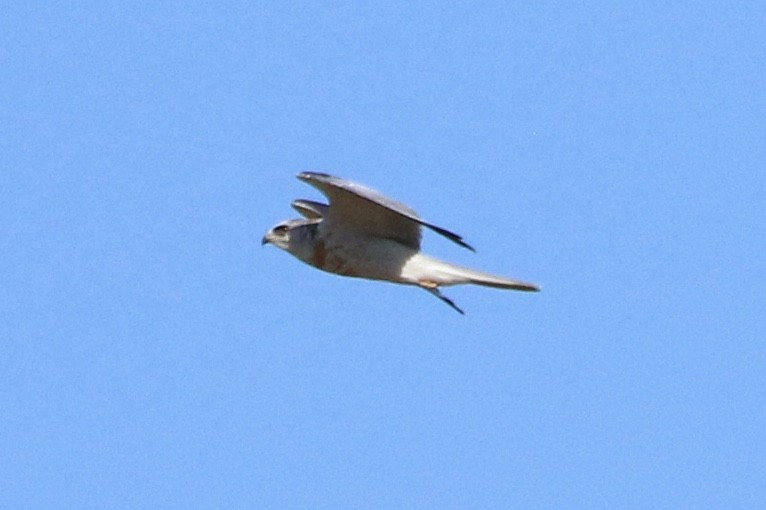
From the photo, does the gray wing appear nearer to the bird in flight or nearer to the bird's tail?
the bird in flight

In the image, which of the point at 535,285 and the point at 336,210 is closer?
the point at 535,285

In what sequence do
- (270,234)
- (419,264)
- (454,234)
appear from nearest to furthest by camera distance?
(454,234) → (419,264) → (270,234)

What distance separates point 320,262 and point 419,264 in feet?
3.91

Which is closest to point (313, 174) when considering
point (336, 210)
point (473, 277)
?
point (336, 210)

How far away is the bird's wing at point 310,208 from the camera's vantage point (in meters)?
17.3

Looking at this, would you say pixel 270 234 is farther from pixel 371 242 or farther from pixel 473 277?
pixel 473 277

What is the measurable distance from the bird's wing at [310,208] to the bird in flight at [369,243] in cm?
3

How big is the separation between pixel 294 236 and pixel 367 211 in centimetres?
133

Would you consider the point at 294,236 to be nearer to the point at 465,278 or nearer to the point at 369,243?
the point at 369,243

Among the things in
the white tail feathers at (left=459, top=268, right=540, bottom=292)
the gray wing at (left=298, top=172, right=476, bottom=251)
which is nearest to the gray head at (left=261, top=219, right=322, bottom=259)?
the gray wing at (left=298, top=172, right=476, bottom=251)

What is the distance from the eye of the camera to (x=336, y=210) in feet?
54.2

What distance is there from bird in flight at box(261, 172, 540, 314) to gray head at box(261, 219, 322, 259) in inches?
0.4

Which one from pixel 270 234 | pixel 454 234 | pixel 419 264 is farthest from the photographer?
pixel 270 234

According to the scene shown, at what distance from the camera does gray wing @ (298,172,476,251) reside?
51.6 feet
